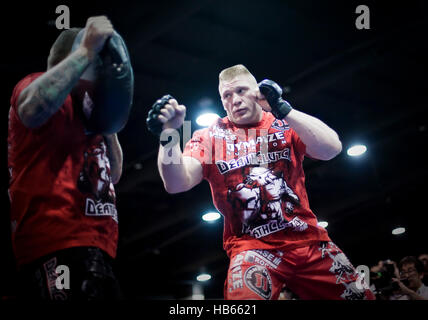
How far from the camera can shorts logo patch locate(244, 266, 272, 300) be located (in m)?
1.89

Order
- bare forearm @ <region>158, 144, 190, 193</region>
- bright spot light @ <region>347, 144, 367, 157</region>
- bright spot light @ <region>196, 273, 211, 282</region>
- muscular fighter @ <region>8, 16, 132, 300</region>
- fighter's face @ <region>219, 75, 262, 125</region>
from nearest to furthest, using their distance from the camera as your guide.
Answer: muscular fighter @ <region>8, 16, 132, 300</region>
bare forearm @ <region>158, 144, 190, 193</region>
fighter's face @ <region>219, 75, 262, 125</region>
bright spot light @ <region>347, 144, 367, 157</region>
bright spot light @ <region>196, 273, 211, 282</region>

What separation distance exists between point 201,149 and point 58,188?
2.98 ft

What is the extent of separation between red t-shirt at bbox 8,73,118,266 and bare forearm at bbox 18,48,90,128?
92 millimetres

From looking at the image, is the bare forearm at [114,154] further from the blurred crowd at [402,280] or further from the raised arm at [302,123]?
the blurred crowd at [402,280]

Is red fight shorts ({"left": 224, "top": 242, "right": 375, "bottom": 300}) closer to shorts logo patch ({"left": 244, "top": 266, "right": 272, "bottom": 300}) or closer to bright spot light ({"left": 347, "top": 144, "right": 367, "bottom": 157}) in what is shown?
shorts logo patch ({"left": 244, "top": 266, "right": 272, "bottom": 300})

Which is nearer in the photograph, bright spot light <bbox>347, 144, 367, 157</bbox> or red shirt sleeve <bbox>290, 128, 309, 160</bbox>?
red shirt sleeve <bbox>290, 128, 309, 160</bbox>

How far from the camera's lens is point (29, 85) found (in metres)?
1.53

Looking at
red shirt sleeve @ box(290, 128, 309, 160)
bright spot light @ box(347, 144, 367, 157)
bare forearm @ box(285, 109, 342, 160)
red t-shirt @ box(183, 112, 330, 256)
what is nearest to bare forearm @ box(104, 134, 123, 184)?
red t-shirt @ box(183, 112, 330, 256)

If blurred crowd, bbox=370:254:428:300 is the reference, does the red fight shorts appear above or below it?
below

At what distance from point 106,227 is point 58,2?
5.03 ft

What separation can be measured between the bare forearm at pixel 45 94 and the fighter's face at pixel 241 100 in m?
1.04

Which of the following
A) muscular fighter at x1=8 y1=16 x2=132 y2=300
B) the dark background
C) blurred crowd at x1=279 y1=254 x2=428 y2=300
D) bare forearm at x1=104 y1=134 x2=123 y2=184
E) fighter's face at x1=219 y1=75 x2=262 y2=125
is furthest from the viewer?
the dark background
